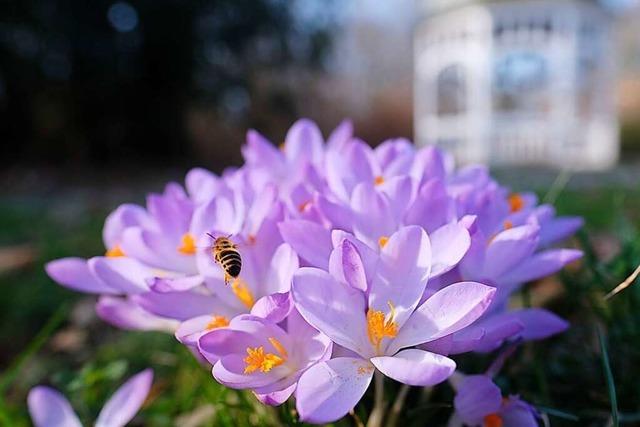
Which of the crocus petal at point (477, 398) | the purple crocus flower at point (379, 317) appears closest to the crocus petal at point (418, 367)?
the purple crocus flower at point (379, 317)

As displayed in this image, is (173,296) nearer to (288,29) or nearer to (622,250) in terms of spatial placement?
(622,250)

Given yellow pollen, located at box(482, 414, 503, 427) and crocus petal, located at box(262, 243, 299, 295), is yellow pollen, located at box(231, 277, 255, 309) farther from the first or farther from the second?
yellow pollen, located at box(482, 414, 503, 427)

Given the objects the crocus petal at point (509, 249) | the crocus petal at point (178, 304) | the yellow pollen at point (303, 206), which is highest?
the yellow pollen at point (303, 206)

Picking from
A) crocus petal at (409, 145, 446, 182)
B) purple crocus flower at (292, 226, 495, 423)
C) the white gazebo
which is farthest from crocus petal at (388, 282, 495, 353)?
the white gazebo

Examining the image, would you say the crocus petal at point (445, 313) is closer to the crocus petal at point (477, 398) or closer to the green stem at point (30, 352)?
the crocus petal at point (477, 398)

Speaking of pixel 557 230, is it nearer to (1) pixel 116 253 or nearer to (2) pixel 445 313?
(2) pixel 445 313

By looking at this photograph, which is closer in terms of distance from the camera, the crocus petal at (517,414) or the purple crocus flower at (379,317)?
the purple crocus flower at (379,317)
